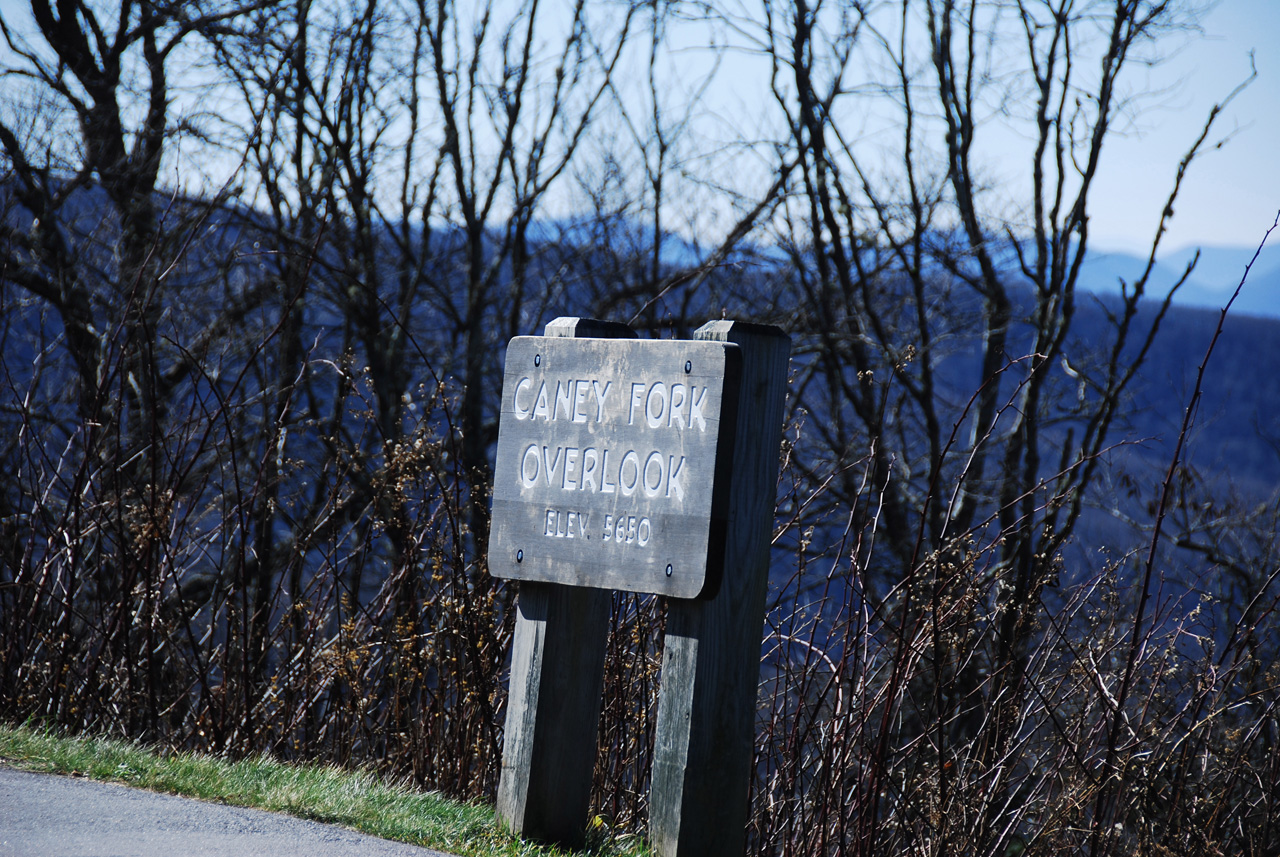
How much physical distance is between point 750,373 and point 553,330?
27.9 inches

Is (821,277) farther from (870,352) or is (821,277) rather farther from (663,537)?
(663,537)

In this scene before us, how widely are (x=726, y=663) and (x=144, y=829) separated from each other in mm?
1507

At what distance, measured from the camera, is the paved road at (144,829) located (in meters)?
2.77

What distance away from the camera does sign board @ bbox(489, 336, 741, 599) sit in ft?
9.78

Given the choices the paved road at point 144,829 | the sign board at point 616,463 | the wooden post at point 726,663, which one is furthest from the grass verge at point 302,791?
the sign board at point 616,463

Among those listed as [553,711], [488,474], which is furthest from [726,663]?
[488,474]

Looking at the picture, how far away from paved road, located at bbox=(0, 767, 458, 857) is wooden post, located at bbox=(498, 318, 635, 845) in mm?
336

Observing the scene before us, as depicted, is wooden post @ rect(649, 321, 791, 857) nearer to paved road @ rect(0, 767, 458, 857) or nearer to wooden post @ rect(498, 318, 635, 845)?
wooden post @ rect(498, 318, 635, 845)

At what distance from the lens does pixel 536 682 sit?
3326 millimetres

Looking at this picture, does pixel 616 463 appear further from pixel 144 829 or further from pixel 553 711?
pixel 144 829

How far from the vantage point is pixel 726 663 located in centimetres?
303

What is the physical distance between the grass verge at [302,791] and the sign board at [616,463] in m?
0.72

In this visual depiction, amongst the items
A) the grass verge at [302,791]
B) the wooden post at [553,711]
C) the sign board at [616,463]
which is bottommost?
the grass verge at [302,791]

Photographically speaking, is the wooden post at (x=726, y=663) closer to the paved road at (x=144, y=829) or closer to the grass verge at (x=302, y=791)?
the grass verge at (x=302, y=791)
